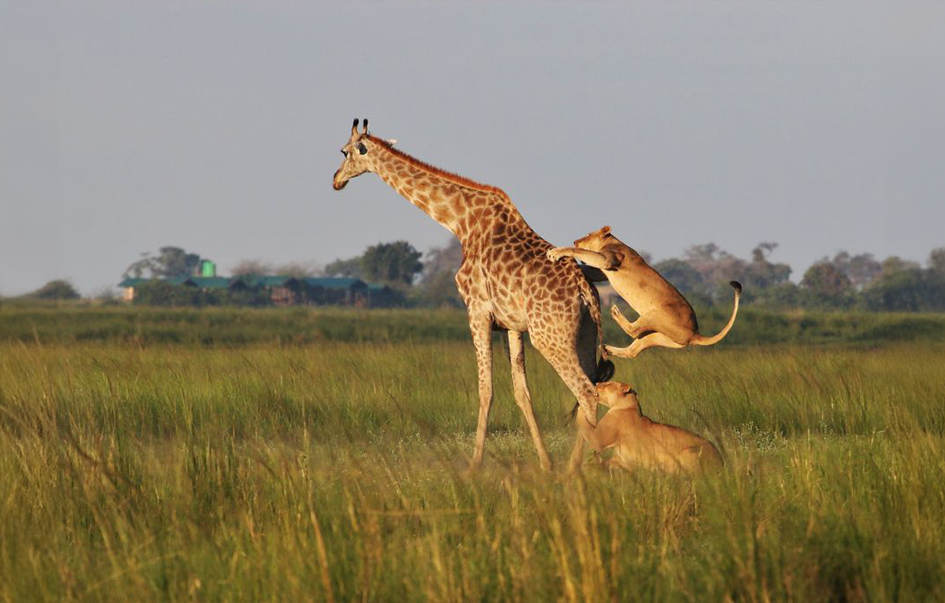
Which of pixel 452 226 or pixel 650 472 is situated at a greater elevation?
pixel 452 226

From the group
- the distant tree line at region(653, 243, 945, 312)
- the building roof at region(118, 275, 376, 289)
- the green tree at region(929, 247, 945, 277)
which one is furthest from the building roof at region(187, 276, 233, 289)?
the green tree at region(929, 247, 945, 277)

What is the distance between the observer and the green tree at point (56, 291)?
68250 millimetres

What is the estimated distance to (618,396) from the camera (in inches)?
285

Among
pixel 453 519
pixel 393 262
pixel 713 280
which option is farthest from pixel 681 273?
pixel 453 519

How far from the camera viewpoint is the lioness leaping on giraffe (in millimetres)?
6613

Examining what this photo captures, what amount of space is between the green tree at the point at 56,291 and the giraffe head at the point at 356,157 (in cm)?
6407

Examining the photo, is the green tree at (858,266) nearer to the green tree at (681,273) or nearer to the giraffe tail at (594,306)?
the green tree at (681,273)

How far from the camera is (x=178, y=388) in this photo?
35.9 feet

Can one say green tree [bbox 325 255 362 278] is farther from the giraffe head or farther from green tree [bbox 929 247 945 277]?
the giraffe head

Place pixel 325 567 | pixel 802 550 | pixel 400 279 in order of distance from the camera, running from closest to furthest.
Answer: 1. pixel 325 567
2. pixel 802 550
3. pixel 400 279

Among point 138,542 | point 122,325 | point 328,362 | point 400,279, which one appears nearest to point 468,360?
point 328,362

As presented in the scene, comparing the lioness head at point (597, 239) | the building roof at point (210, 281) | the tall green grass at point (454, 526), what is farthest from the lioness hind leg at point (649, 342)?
the building roof at point (210, 281)

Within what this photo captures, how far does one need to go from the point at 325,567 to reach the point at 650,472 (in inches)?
92.5

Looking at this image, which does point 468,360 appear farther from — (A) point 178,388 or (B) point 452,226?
(B) point 452,226
